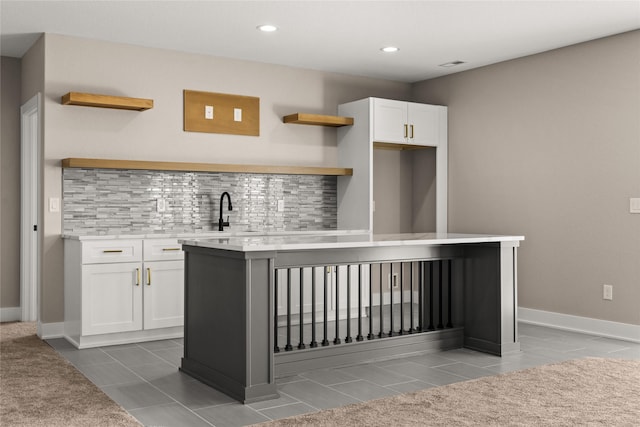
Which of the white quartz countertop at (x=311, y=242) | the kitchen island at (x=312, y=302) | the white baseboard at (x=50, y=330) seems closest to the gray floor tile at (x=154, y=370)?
the kitchen island at (x=312, y=302)

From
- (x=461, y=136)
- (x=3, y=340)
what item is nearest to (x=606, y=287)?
(x=461, y=136)

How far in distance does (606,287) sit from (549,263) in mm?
579

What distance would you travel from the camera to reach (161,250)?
5.08 meters

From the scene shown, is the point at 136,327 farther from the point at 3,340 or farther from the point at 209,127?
the point at 209,127

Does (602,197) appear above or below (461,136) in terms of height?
below

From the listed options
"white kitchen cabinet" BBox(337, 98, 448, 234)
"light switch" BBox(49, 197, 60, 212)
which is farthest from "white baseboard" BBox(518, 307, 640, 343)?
"light switch" BBox(49, 197, 60, 212)

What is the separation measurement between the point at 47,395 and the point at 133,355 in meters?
1.06

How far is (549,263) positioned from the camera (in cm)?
571

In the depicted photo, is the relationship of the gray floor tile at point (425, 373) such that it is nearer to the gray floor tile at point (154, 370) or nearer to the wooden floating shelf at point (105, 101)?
the gray floor tile at point (154, 370)

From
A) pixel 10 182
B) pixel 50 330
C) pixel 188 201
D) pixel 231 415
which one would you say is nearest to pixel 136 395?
pixel 231 415

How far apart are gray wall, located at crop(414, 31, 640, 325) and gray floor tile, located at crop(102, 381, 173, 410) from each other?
3.68 meters

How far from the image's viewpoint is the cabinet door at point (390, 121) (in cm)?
632

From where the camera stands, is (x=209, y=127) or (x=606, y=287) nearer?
(x=606, y=287)

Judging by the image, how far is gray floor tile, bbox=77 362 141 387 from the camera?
12.6 feet
